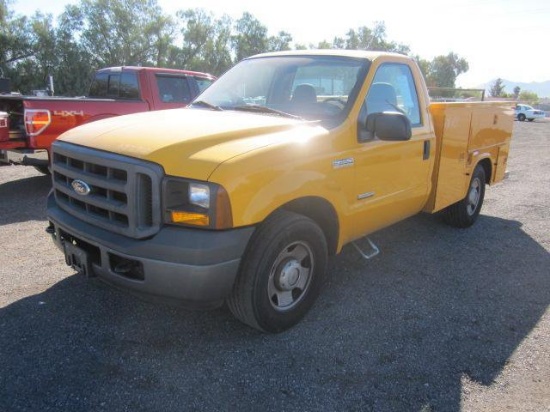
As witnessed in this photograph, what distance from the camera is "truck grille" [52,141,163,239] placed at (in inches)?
102

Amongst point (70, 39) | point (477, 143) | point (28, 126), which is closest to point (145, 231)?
point (477, 143)

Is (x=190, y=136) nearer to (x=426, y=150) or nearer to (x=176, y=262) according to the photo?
(x=176, y=262)

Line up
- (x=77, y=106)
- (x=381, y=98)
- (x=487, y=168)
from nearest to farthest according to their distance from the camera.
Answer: (x=381, y=98) < (x=487, y=168) < (x=77, y=106)

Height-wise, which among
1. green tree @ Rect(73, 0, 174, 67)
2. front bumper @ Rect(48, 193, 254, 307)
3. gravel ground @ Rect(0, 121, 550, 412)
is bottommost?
gravel ground @ Rect(0, 121, 550, 412)

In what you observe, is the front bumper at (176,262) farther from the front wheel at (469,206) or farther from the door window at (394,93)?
the front wheel at (469,206)

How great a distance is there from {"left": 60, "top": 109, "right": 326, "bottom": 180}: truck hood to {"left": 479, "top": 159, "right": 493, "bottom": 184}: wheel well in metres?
3.50

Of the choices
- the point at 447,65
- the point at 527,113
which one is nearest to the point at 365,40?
the point at 447,65

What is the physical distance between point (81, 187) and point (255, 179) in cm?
118

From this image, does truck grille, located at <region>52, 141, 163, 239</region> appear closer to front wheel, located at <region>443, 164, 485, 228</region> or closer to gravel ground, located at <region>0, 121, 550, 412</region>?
gravel ground, located at <region>0, 121, 550, 412</region>

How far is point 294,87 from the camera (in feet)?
13.0

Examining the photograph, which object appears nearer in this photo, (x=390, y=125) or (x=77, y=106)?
(x=390, y=125)

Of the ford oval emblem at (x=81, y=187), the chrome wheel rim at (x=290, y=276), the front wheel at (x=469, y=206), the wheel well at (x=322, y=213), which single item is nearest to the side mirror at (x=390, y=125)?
the wheel well at (x=322, y=213)

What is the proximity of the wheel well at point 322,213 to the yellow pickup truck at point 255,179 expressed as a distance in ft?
0.04

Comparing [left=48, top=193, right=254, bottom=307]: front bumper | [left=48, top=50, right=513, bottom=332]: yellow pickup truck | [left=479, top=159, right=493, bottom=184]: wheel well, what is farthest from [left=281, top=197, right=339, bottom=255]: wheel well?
[left=479, top=159, right=493, bottom=184]: wheel well
